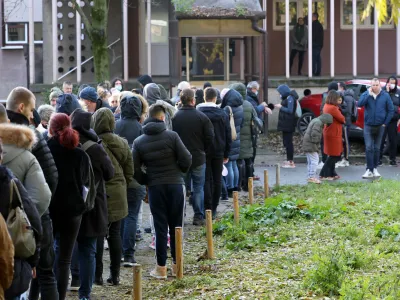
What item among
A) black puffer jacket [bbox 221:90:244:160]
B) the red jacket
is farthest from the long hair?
the red jacket

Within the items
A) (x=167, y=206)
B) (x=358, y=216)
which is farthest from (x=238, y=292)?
(x=358, y=216)

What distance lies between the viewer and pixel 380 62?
114 ft

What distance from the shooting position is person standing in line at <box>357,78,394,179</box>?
20.8m

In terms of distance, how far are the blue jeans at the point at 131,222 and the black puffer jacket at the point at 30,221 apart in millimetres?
4727

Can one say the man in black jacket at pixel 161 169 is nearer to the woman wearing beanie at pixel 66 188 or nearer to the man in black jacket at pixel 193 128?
the woman wearing beanie at pixel 66 188

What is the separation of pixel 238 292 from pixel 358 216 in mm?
4899

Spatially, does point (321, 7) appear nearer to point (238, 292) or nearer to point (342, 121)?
point (342, 121)

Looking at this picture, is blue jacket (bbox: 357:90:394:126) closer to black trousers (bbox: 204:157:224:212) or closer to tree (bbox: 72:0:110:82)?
black trousers (bbox: 204:157:224:212)

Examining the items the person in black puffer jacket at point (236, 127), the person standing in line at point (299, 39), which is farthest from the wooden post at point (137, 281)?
the person standing in line at point (299, 39)

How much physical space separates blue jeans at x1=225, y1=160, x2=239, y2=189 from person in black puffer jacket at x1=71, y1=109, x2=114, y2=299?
7.74 meters

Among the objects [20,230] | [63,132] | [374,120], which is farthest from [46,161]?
[374,120]

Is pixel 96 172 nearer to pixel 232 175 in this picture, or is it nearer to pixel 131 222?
pixel 131 222

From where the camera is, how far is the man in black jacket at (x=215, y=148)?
15578 millimetres

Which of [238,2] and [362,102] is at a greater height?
[238,2]
